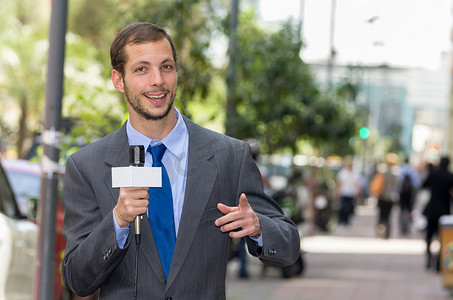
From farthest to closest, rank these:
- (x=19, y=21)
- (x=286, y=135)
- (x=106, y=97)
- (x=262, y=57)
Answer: (x=19, y=21)
(x=286, y=135)
(x=262, y=57)
(x=106, y=97)

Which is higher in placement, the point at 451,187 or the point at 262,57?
the point at 262,57

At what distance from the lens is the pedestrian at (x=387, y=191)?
65.8 feet

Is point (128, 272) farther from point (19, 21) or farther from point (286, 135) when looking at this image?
point (19, 21)

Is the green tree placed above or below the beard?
above

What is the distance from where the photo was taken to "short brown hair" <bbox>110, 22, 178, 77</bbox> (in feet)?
9.95

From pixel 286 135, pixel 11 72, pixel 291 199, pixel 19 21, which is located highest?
pixel 19 21

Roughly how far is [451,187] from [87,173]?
12.4 meters

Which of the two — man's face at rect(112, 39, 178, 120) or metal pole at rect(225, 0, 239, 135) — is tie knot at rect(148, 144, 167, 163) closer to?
man's face at rect(112, 39, 178, 120)

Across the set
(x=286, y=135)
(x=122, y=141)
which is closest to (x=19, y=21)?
(x=286, y=135)

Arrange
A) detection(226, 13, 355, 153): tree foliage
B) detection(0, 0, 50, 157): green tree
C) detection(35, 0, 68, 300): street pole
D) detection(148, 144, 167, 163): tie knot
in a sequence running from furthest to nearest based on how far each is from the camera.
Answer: detection(0, 0, 50, 157): green tree → detection(226, 13, 355, 153): tree foliage → detection(35, 0, 68, 300): street pole → detection(148, 144, 167, 163): tie knot

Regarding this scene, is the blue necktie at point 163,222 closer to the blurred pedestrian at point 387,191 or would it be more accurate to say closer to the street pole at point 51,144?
the street pole at point 51,144

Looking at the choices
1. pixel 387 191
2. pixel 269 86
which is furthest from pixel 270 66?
pixel 387 191

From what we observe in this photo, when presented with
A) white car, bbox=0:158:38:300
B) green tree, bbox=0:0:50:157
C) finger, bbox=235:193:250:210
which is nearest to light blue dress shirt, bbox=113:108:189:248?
finger, bbox=235:193:250:210

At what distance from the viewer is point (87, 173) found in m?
3.01
